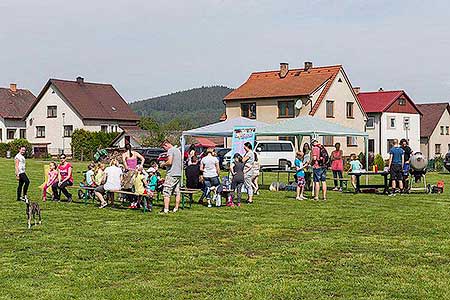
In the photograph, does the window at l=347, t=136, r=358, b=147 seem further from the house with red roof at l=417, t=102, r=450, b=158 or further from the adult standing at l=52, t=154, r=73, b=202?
the adult standing at l=52, t=154, r=73, b=202

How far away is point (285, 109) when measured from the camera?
5362 centimetres

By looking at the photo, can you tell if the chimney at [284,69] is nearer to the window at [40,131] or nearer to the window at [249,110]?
the window at [249,110]

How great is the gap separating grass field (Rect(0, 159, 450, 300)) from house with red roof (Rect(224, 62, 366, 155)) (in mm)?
36153

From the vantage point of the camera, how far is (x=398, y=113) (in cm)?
6350

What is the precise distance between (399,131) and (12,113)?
40.5 m

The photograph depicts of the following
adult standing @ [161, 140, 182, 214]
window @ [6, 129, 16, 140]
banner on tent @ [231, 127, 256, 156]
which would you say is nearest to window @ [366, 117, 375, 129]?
window @ [6, 129, 16, 140]

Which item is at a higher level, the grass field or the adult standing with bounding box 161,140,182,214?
the adult standing with bounding box 161,140,182,214

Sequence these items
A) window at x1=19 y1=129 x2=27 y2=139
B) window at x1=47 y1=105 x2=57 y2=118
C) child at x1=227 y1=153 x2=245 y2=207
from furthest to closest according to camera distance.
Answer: window at x1=19 y1=129 x2=27 y2=139 < window at x1=47 y1=105 x2=57 y2=118 < child at x1=227 y1=153 x2=245 y2=207

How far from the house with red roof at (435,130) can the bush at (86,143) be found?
33157mm

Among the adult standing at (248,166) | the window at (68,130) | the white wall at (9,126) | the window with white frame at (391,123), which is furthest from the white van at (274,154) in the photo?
the white wall at (9,126)

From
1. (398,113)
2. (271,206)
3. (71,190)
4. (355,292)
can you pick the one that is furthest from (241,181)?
(398,113)

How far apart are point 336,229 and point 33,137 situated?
2337 inches

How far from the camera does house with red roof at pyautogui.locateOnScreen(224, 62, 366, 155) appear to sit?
53.0 meters

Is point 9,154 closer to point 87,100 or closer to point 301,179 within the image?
point 87,100
